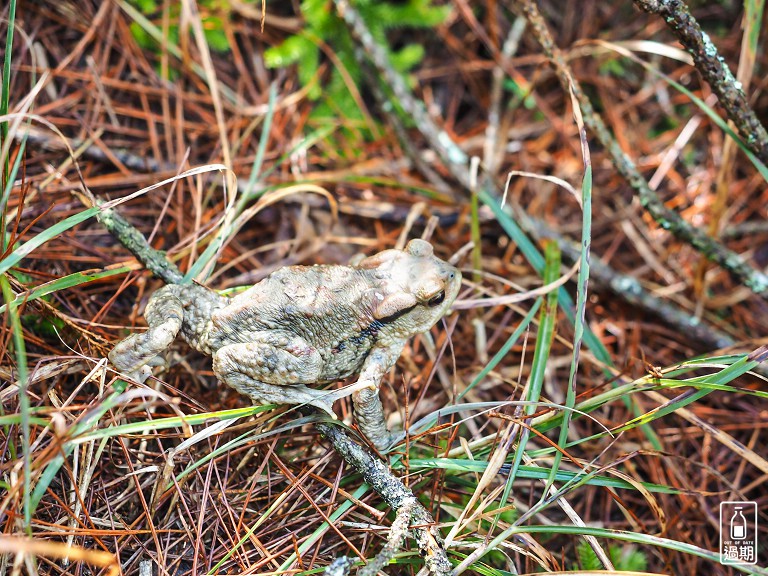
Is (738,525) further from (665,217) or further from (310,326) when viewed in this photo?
(310,326)

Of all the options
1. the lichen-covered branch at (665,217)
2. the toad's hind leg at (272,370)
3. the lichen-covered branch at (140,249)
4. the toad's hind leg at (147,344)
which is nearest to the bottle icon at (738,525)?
the lichen-covered branch at (665,217)

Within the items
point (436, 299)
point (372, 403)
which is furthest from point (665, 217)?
point (372, 403)

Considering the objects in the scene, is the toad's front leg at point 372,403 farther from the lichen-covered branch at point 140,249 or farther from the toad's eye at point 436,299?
the lichen-covered branch at point 140,249

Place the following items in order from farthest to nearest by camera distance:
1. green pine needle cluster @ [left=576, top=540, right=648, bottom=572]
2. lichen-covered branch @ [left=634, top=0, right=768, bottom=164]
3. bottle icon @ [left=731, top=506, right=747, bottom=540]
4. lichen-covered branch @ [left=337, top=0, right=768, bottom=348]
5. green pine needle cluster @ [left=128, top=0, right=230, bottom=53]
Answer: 1. green pine needle cluster @ [left=128, top=0, right=230, bottom=53]
2. lichen-covered branch @ [left=337, top=0, right=768, bottom=348]
3. bottle icon @ [left=731, top=506, right=747, bottom=540]
4. lichen-covered branch @ [left=634, top=0, right=768, bottom=164]
5. green pine needle cluster @ [left=576, top=540, right=648, bottom=572]

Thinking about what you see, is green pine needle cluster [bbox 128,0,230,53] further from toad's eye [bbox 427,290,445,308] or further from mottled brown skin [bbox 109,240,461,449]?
toad's eye [bbox 427,290,445,308]

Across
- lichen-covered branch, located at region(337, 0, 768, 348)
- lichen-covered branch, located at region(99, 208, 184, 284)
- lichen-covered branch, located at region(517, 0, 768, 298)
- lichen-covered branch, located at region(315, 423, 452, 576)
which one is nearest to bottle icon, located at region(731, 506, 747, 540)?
lichen-covered branch, located at region(337, 0, 768, 348)

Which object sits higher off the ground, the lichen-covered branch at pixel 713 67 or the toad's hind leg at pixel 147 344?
the lichen-covered branch at pixel 713 67

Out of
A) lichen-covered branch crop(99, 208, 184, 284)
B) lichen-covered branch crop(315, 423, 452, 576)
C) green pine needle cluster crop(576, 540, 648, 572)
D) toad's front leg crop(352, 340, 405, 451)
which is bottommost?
green pine needle cluster crop(576, 540, 648, 572)
